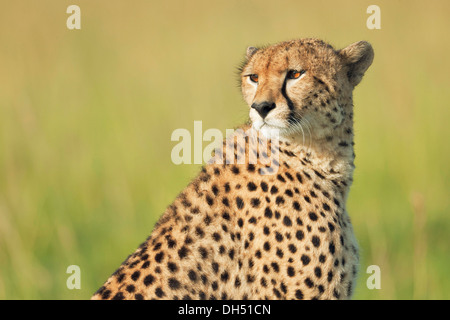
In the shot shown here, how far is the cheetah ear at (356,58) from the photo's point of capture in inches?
166

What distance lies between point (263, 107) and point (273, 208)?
501mm

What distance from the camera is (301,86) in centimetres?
395

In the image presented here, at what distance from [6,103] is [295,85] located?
19.5 feet

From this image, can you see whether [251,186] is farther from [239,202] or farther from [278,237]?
[278,237]

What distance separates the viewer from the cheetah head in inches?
151

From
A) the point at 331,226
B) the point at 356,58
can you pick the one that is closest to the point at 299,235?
the point at 331,226

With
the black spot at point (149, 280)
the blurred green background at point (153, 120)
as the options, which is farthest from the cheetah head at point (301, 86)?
the blurred green background at point (153, 120)

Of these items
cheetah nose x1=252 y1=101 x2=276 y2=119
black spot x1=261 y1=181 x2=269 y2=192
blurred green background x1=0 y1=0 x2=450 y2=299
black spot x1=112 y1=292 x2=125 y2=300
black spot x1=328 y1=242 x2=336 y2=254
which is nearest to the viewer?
black spot x1=112 y1=292 x2=125 y2=300

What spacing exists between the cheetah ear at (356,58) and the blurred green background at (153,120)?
133 centimetres

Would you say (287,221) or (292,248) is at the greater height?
(287,221)

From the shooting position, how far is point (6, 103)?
9.20 metres

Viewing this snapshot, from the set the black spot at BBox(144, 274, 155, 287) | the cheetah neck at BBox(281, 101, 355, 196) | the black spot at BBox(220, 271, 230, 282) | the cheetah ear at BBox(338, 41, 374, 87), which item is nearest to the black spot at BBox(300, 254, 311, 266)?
the black spot at BBox(220, 271, 230, 282)

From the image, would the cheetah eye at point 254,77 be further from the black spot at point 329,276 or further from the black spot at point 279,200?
the black spot at point 329,276

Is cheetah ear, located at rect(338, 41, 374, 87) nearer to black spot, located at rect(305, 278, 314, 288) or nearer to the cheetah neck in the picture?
the cheetah neck
